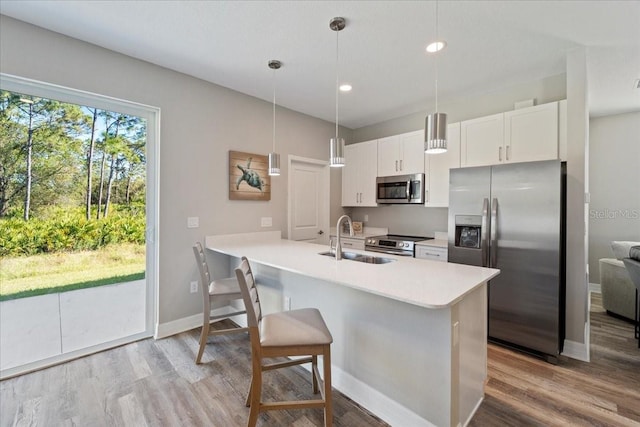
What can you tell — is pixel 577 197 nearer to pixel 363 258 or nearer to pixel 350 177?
pixel 363 258

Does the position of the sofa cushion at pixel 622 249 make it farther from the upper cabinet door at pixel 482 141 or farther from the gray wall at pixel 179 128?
the gray wall at pixel 179 128

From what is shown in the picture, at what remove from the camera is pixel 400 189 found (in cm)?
395

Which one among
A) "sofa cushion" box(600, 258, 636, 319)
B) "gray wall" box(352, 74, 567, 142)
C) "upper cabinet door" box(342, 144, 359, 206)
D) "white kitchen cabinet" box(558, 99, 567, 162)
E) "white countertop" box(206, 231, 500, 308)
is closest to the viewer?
"white countertop" box(206, 231, 500, 308)

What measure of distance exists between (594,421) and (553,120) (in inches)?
96.9

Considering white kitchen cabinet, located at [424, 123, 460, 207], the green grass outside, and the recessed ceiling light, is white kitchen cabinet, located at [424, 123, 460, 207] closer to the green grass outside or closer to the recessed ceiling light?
the recessed ceiling light

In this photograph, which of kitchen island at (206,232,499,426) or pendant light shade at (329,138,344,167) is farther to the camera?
pendant light shade at (329,138,344,167)

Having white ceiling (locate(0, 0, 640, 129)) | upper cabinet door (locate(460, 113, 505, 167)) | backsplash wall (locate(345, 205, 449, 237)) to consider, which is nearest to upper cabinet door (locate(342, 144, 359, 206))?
backsplash wall (locate(345, 205, 449, 237))

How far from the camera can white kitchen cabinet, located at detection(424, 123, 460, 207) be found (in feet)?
11.1

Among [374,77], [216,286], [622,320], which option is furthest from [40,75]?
[622,320]

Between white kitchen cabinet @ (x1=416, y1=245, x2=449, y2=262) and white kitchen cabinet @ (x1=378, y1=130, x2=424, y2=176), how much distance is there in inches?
41.7

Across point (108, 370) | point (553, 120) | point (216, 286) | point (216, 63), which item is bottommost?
point (108, 370)

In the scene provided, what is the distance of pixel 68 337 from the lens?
2459 mm

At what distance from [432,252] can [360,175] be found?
5.69 ft

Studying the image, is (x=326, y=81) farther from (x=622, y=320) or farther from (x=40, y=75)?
(x=622, y=320)
